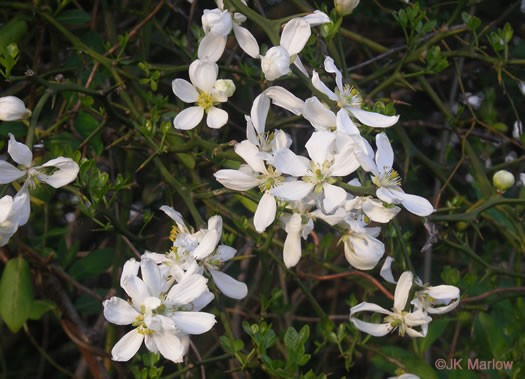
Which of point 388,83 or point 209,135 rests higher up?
point 388,83

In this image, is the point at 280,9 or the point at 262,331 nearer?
the point at 262,331

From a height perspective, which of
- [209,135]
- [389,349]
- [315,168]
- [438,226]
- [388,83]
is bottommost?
[389,349]

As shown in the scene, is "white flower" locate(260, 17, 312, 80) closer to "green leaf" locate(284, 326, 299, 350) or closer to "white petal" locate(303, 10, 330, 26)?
"white petal" locate(303, 10, 330, 26)

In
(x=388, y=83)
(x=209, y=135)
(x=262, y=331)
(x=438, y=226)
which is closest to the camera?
(x=262, y=331)

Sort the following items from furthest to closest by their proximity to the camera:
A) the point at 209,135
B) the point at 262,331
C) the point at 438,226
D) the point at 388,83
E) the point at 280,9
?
1. the point at 280,9
2. the point at 209,135
3. the point at 388,83
4. the point at 438,226
5. the point at 262,331

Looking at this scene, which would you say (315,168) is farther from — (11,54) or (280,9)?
(280,9)

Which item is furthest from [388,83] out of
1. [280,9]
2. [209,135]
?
[280,9]
